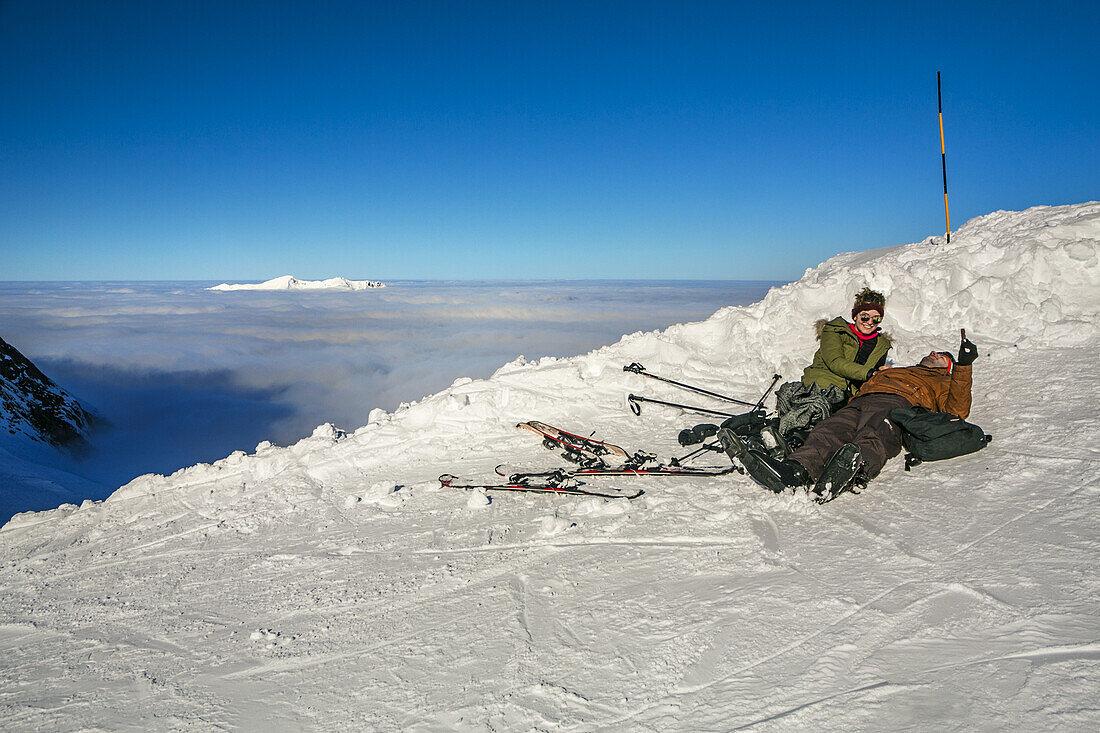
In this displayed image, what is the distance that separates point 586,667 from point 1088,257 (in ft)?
25.8

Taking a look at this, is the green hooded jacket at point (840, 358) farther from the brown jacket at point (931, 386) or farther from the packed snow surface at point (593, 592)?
the packed snow surface at point (593, 592)

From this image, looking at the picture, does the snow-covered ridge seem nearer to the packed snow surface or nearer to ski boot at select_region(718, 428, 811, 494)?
the packed snow surface

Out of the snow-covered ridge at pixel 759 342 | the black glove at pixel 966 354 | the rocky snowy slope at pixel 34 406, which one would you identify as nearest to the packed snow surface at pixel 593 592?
the snow-covered ridge at pixel 759 342

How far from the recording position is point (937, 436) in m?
4.23

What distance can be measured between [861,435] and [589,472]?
7.71ft

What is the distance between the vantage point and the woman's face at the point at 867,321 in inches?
211

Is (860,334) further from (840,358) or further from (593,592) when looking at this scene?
(593,592)

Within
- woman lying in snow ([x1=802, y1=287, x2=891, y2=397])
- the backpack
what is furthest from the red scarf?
the backpack

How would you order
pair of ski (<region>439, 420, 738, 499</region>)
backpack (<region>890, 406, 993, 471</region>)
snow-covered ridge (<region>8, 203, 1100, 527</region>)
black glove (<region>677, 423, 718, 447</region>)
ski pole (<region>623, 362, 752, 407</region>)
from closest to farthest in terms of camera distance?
backpack (<region>890, 406, 993, 471</region>)
pair of ski (<region>439, 420, 738, 499</region>)
black glove (<region>677, 423, 718, 447</region>)
snow-covered ridge (<region>8, 203, 1100, 527</region>)
ski pole (<region>623, 362, 752, 407</region>)

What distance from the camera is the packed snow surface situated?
236 centimetres

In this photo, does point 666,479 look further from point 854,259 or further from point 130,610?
point 854,259

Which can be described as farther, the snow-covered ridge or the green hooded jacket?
the snow-covered ridge

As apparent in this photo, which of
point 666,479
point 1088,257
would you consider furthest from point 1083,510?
point 1088,257

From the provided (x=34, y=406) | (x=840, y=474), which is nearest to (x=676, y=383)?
(x=840, y=474)
